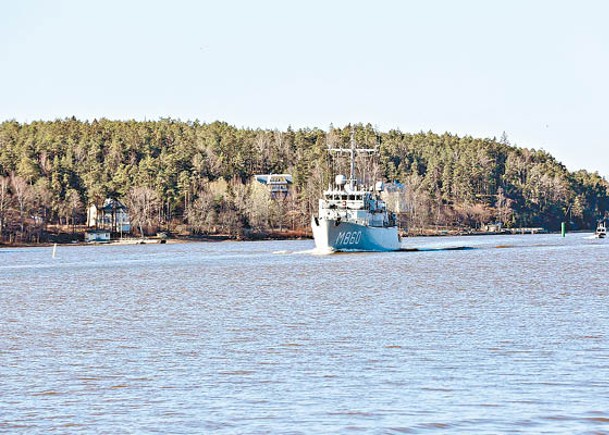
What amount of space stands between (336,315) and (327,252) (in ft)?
208

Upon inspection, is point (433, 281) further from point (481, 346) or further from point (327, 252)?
point (327, 252)

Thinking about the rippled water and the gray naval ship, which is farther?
the gray naval ship

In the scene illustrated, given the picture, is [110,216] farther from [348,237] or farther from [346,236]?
[346,236]

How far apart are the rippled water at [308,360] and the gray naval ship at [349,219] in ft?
145

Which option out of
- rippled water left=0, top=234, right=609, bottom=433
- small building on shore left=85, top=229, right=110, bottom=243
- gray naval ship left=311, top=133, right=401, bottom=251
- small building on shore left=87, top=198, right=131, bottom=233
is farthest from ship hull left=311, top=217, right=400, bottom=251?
small building on shore left=87, top=198, right=131, bottom=233

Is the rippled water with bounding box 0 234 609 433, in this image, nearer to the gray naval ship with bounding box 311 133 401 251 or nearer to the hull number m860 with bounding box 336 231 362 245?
the gray naval ship with bounding box 311 133 401 251

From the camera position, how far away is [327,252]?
10238cm

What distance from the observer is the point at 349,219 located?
99312 millimetres

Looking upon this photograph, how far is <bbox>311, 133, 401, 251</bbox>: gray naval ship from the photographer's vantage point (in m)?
98.5

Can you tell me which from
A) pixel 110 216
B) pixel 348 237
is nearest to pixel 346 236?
pixel 348 237

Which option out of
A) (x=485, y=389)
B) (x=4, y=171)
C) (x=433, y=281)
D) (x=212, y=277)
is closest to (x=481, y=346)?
(x=485, y=389)

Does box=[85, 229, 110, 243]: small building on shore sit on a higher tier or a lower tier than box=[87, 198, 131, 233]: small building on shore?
lower

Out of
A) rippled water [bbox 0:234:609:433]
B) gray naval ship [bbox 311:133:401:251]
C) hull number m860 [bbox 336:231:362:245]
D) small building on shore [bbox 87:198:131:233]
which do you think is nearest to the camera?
rippled water [bbox 0:234:609:433]

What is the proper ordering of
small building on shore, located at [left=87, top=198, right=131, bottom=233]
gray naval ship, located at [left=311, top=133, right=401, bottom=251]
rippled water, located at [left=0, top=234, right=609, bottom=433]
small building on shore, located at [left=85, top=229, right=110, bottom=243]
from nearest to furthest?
rippled water, located at [left=0, top=234, right=609, bottom=433] < gray naval ship, located at [left=311, top=133, right=401, bottom=251] < small building on shore, located at [left=85, top=229, right=110, bottom=243] < small building on shore, located at [left=87, top=198, right=131, bottom=233]
